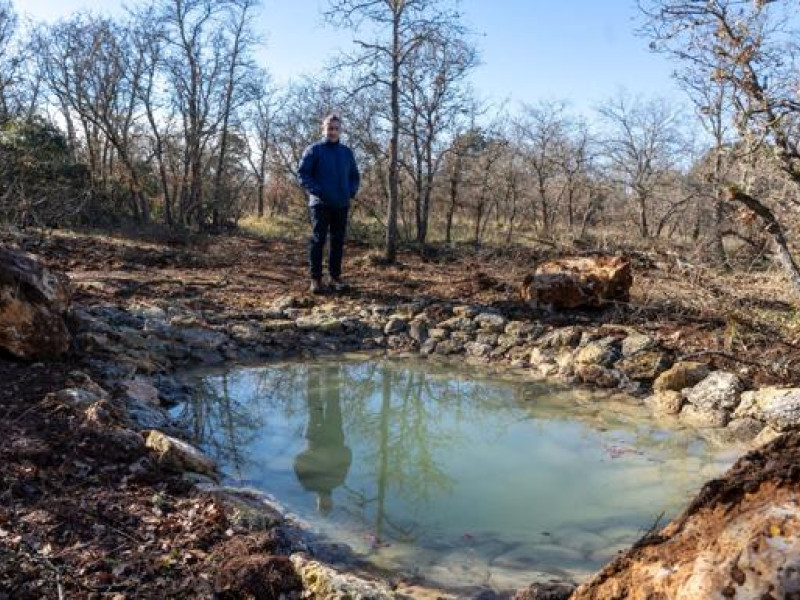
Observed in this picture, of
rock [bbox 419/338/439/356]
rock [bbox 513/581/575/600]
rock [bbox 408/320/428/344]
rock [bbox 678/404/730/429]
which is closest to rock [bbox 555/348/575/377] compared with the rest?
rock [bbox 678/404/730/429]

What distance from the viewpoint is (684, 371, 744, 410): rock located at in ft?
17.9

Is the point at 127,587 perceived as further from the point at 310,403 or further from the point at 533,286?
the point at 533,286

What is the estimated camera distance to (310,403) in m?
6.10

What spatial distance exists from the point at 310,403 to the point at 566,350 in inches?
102

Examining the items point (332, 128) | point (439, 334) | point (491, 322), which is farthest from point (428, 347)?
point (332, 128)

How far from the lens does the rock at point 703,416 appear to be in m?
5.37

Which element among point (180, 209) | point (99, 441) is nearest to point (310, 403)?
point (99, 441)

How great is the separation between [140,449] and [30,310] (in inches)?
73.3

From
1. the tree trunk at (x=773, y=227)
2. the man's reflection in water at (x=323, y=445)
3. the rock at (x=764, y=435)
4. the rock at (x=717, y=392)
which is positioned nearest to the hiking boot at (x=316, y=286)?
the man's reflection in water at (x=323, y=445)

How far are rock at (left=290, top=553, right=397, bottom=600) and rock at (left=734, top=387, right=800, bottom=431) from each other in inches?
135

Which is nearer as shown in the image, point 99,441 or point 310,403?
point 99,441

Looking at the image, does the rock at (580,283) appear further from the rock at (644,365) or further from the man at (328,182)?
the man at (328,182)

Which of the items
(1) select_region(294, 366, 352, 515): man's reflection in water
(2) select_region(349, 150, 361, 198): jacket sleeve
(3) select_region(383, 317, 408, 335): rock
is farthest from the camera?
(2) select_region(349, 150, 361, 198): jacket sleeve

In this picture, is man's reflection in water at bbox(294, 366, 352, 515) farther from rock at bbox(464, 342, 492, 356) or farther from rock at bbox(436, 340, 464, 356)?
rock at bbox(464, 342, 492, 356)
